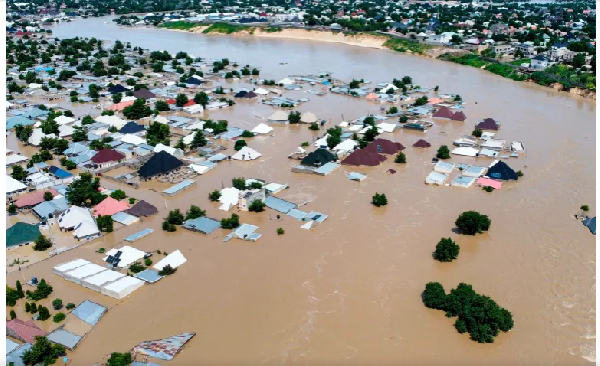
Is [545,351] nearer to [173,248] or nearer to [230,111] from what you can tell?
[173,248]

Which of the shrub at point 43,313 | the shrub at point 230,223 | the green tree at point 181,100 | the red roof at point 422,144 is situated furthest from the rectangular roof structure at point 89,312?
the green tree at point 181,100

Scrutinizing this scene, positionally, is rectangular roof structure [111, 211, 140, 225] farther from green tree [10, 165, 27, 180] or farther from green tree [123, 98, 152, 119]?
green tree [123, 98, 152, 119]

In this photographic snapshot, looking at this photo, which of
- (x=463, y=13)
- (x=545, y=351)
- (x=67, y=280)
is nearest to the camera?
(x=545, y=351)

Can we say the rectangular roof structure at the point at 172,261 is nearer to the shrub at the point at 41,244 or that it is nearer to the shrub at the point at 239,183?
the shrub at the point at 41,244

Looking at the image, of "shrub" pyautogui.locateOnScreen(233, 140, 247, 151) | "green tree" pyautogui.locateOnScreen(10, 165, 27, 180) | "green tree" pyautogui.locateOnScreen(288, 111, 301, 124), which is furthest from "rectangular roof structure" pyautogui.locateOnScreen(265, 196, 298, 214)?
"green tree" pyautogui.locateOnScreen(288, 111, 301, 124)

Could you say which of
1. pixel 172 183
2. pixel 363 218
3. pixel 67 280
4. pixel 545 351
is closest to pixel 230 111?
pixel 172 183

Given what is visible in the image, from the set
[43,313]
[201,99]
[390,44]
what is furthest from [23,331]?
[390,44]
